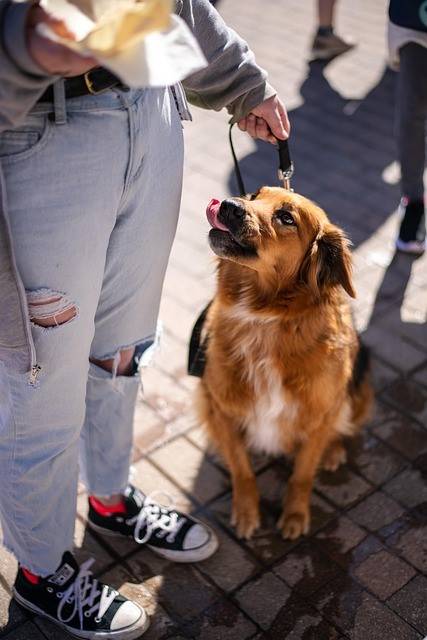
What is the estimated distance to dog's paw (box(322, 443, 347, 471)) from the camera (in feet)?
10.2

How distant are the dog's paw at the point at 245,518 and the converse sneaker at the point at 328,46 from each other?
4.97m

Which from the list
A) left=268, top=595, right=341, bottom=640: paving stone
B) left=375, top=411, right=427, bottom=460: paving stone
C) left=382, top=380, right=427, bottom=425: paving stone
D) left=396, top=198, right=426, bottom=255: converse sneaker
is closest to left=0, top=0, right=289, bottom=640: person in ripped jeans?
left=268, top=595, right=341, bottom=640: paving stone

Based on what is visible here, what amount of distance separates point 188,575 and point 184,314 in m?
1.60

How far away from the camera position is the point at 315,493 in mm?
3037

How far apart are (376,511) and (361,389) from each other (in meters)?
0.53

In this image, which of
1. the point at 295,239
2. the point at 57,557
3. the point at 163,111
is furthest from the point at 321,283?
the point at 57,557

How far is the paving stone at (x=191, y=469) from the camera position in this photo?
3.05 m

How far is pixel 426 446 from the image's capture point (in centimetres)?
319

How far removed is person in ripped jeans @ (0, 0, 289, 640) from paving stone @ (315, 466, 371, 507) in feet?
1.90

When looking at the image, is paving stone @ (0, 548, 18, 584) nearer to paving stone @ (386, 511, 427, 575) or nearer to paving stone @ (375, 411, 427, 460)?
paving stone @ (386, 511, 427, 575)

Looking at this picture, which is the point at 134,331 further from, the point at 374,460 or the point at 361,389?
the point at 374,460

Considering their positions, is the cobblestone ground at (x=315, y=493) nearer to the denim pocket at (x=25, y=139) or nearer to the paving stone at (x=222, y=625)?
the paving stone at (x=222, y=625)

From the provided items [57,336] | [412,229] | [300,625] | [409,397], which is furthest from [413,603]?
[412,229]

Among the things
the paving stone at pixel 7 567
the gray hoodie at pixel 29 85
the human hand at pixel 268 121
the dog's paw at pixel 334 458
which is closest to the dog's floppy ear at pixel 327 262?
the human hand at pixel 268 121
